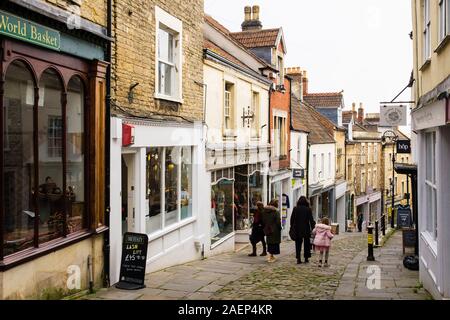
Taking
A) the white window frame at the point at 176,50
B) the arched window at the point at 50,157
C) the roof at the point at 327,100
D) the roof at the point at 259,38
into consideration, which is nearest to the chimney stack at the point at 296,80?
the roof at the point at 327,100

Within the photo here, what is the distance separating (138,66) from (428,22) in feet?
17.5

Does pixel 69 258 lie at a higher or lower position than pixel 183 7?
lower

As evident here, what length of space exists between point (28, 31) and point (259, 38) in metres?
17.0

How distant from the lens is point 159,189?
11234 mm

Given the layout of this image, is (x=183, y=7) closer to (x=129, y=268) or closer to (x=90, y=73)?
(x=90, y=73)

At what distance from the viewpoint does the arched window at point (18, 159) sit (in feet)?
21.1

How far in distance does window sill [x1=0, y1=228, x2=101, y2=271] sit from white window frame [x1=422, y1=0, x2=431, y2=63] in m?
6.40

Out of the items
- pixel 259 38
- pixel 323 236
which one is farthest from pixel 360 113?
pixel 323 236

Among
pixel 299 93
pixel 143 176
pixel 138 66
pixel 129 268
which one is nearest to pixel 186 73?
pixel 138 66

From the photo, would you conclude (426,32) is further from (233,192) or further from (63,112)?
(233,192)

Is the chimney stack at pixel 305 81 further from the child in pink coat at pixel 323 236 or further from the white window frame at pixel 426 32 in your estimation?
the white window frame at pixel 426 32

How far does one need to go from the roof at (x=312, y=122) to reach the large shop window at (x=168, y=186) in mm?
14157

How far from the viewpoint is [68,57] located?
777 cm

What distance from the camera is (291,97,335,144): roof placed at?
28906mm
